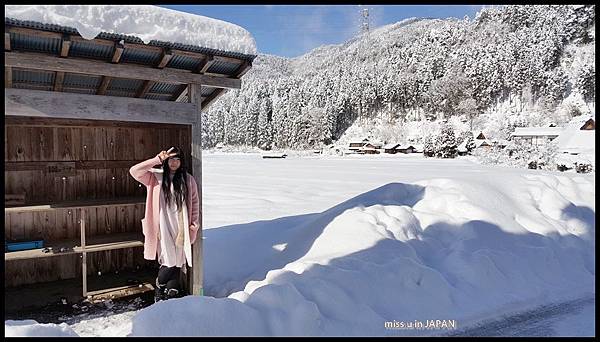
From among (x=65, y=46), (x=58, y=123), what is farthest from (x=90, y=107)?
(x=58, y=123)

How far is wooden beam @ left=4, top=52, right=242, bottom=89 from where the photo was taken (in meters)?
3.55

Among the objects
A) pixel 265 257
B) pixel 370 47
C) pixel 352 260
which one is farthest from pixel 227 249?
pixel 370 47

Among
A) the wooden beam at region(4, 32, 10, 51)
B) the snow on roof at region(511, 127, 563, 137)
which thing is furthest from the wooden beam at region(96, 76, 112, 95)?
the snow on roof at region(511, 127, 563, 137)

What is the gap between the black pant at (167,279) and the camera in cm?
428

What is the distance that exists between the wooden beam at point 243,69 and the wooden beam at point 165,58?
A: 0.88 m

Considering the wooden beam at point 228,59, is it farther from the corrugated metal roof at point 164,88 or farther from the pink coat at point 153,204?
the corrugated metal roof at point 164,88

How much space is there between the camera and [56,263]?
17.3 feet

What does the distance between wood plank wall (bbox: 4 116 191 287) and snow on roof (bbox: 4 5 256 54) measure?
129 cm

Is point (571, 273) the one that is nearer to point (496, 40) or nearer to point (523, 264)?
point (523, 264)

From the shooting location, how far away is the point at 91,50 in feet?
12.5

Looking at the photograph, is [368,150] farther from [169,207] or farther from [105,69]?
[105,69]

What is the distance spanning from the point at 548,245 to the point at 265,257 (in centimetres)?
423

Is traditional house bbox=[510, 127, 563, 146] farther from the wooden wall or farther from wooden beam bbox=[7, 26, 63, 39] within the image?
wooden beam bbox=[7, 26, 63, 39]

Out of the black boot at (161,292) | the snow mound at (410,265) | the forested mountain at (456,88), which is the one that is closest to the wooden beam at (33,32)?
the snow mound at (410,265)
